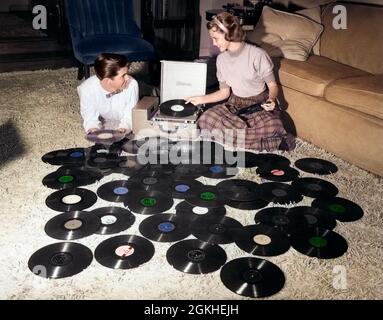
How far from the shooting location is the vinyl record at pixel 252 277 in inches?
61.8

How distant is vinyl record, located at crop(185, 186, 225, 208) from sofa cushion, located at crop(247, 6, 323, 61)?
1.43 m

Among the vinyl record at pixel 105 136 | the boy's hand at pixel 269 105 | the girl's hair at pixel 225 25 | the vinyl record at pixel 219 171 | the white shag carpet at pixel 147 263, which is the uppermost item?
the girl's hair at pixel 225 25

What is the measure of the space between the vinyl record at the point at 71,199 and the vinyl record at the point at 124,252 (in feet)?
1.09

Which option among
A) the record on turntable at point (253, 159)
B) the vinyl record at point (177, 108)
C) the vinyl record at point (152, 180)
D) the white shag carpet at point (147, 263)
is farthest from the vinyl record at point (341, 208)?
the vinyl record at point (177, 108)

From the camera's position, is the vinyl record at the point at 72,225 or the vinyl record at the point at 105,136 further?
the vinyl record at the point at 105,136

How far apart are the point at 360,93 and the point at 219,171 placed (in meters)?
0.94

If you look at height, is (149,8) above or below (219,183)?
above

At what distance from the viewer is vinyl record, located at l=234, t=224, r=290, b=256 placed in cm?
180

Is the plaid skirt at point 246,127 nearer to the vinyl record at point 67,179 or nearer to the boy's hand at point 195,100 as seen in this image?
the boy's hand at point 195,100

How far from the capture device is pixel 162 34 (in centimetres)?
464

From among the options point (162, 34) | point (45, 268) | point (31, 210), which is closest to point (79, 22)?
point (162, 34)

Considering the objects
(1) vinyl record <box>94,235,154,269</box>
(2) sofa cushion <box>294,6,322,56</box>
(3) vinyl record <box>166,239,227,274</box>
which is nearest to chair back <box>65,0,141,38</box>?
(2) sofa cushion <box>294,6,322,56</box>
